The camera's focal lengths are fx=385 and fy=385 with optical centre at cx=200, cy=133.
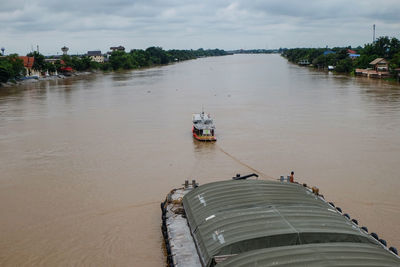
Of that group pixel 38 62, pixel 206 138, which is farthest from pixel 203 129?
pixel 38 62

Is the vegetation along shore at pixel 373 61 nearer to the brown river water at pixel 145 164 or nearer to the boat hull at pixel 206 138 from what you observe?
the brown river water at pixel 145 164

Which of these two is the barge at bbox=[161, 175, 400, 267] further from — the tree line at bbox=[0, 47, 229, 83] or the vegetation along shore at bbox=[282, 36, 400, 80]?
the tree line at bbox=[0, 47, 229, 83]

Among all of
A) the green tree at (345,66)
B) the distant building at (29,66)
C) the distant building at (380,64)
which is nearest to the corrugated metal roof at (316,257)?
the distant building at (380,64)

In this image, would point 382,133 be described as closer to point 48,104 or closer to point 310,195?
point 310,195

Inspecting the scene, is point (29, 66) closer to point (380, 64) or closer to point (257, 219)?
point (380, 64)

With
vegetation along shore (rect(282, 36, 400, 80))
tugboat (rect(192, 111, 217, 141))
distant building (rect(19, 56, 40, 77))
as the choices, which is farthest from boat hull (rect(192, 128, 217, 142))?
distant building (rect(19, 56, 40, 77))

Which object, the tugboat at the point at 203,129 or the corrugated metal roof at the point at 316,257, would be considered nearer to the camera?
the corrugated metal roof at the point at 316,257
